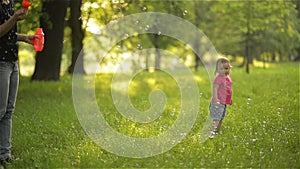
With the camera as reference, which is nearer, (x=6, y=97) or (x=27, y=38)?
(x=6, y=97)

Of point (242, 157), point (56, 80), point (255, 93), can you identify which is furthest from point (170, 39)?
point (242, 157)

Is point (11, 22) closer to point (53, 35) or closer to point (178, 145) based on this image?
point (178, 145)

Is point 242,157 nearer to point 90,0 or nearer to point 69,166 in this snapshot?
point 69,166

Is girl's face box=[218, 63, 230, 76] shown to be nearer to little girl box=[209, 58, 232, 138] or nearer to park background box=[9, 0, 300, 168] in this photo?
little girl box=[209, 58, 232, 138]

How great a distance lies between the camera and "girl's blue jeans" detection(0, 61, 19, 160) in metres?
6.81

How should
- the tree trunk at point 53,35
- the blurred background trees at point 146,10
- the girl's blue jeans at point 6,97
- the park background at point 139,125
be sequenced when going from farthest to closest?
the tree trunk at point 53,35 < the blurred background trees at point 146,10 < the park background at point 139,125 < the girl's blue jeans at point 6,97

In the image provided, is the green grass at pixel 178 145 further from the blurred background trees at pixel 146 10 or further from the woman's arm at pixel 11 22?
the blurred background trees at pixel 146 10

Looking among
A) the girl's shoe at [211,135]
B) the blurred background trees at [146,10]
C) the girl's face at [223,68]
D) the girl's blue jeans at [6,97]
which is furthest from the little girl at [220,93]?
the girl's blue jeans at [6,97]

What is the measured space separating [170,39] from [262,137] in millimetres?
30610

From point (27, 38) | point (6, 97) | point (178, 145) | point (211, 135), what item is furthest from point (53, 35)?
point (6, 97)

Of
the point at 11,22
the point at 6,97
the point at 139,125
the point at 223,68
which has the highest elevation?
the point at 11,22

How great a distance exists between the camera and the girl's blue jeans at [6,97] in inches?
268

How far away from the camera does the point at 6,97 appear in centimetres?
689

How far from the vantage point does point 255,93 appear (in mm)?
15508
